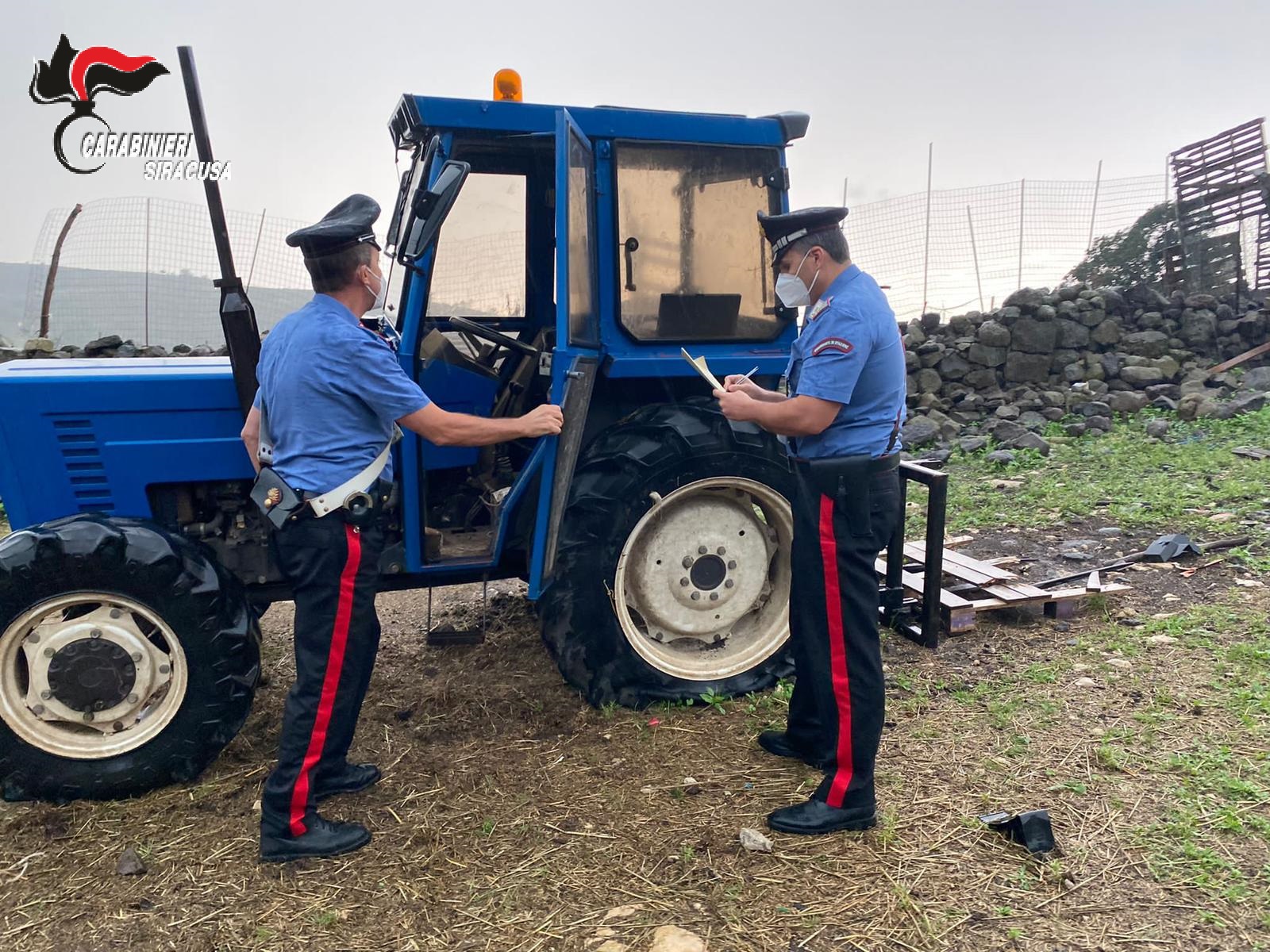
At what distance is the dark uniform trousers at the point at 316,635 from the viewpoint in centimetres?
262

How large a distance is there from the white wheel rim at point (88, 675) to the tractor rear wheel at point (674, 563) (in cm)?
138

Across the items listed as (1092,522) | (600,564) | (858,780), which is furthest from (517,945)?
(1092,522)

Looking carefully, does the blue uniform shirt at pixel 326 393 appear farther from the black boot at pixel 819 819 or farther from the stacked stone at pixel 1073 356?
the stacked stone at pixel 1073 356

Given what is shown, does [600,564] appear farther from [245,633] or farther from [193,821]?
[193,821]

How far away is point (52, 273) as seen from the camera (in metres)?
8.73

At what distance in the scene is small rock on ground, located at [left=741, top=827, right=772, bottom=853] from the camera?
→ 106 inches

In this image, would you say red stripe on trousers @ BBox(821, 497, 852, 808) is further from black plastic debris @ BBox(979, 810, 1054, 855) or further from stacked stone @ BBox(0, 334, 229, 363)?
stacked stone @ BBox(0, 334, 229, 363)

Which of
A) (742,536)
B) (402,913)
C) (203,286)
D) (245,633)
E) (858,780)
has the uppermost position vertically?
(203,286)

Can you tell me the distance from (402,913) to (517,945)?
371 millimetres

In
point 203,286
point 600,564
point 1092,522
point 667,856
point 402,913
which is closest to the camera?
point 402,913

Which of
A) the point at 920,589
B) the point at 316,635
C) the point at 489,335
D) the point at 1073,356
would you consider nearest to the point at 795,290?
the point at 489,335

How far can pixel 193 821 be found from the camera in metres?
2.90

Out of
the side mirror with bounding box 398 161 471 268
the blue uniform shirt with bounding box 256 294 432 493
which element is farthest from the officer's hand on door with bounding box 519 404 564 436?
the side mirror with bounding box 398 161 471 268

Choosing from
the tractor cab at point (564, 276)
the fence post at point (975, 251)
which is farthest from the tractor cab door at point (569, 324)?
the fence post at point (975, 251)
